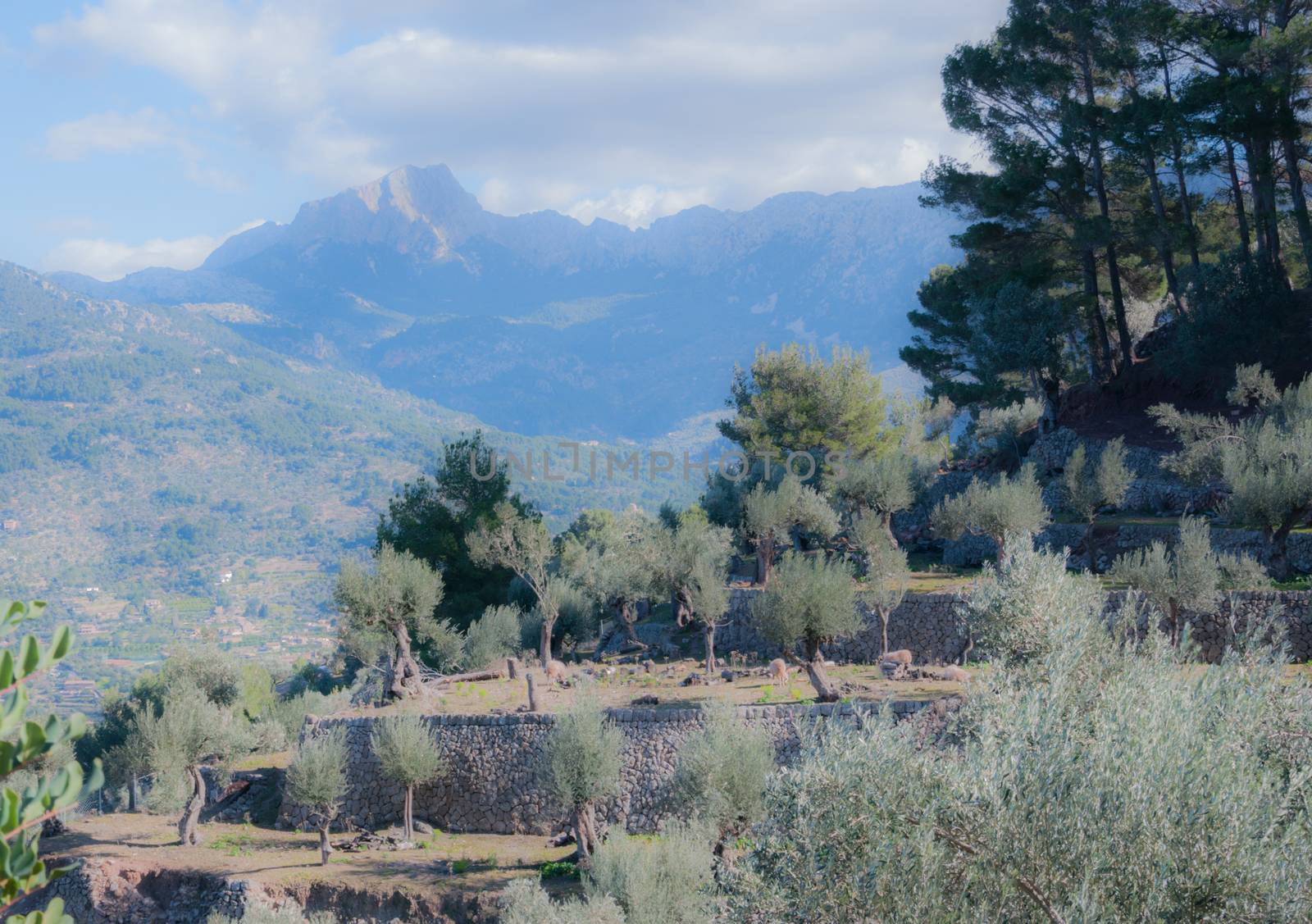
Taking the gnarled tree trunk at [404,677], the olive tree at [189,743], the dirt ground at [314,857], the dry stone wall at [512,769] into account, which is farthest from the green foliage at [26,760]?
the gnarled tree trunk at [404,677]

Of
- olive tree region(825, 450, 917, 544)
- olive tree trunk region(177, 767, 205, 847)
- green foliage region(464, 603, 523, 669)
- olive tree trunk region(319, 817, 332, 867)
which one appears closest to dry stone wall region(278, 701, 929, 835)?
olive tree trunk region(319, 817, 332, 867)

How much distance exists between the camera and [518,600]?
137 ft

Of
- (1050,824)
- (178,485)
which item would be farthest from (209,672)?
(178,485)

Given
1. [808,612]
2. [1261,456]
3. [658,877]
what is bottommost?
[658,877]

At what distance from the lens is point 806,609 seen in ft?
76.5

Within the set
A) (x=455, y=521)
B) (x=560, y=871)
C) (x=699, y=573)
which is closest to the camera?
(x=560, y=871)

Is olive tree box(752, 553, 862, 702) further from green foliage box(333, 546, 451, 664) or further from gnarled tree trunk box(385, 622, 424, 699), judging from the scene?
green foliage box(333, 546, 451, 664)

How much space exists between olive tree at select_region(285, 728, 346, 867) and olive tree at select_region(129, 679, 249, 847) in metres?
3.30

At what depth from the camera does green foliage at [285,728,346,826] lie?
916 inches

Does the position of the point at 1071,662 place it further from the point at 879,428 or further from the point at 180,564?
the point at 180,564

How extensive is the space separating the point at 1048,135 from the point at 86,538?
14028cm

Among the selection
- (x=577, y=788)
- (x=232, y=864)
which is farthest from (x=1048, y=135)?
(x=232, y=864)

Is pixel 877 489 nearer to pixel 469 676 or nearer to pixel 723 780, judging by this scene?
pixel 469 676

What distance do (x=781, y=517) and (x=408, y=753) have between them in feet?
47.9
